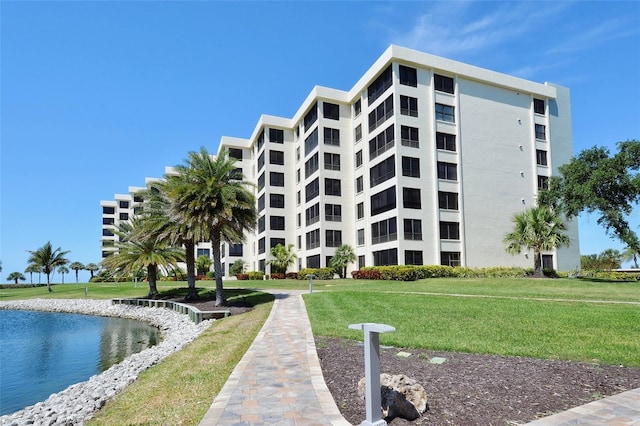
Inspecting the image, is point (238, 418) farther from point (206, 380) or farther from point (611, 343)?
point (611, 343)

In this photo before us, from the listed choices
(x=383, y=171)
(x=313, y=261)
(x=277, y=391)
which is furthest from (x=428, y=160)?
(x=277, y=391)

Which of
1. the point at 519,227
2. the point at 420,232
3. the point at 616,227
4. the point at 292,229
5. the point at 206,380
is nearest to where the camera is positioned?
the point at 206,380

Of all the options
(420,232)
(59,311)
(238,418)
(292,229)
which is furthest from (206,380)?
(292,229)

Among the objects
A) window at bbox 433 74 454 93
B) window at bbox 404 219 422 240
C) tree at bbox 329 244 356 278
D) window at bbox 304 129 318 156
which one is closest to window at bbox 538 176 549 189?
window at bbox 433 74 454 93

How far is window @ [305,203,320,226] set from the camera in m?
47.7

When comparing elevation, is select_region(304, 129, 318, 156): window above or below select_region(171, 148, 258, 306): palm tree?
above

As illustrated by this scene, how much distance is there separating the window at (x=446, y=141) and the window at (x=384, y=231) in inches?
329

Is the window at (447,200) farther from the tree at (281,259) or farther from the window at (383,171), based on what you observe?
the tree at (281,259)

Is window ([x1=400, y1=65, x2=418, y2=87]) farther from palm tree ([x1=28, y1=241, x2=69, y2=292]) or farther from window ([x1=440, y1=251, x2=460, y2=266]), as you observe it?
palm tree ([x1=28, y1=241, x2=69, y2=292])

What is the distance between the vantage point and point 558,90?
46062mm

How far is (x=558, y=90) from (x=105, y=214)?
101m

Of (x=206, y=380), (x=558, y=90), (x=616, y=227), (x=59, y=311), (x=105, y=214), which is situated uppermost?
(x=558, y=90)

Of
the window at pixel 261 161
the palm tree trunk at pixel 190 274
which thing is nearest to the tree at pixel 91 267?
the window at pixel 261 161

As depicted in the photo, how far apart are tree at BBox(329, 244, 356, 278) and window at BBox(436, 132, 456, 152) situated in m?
13.3
